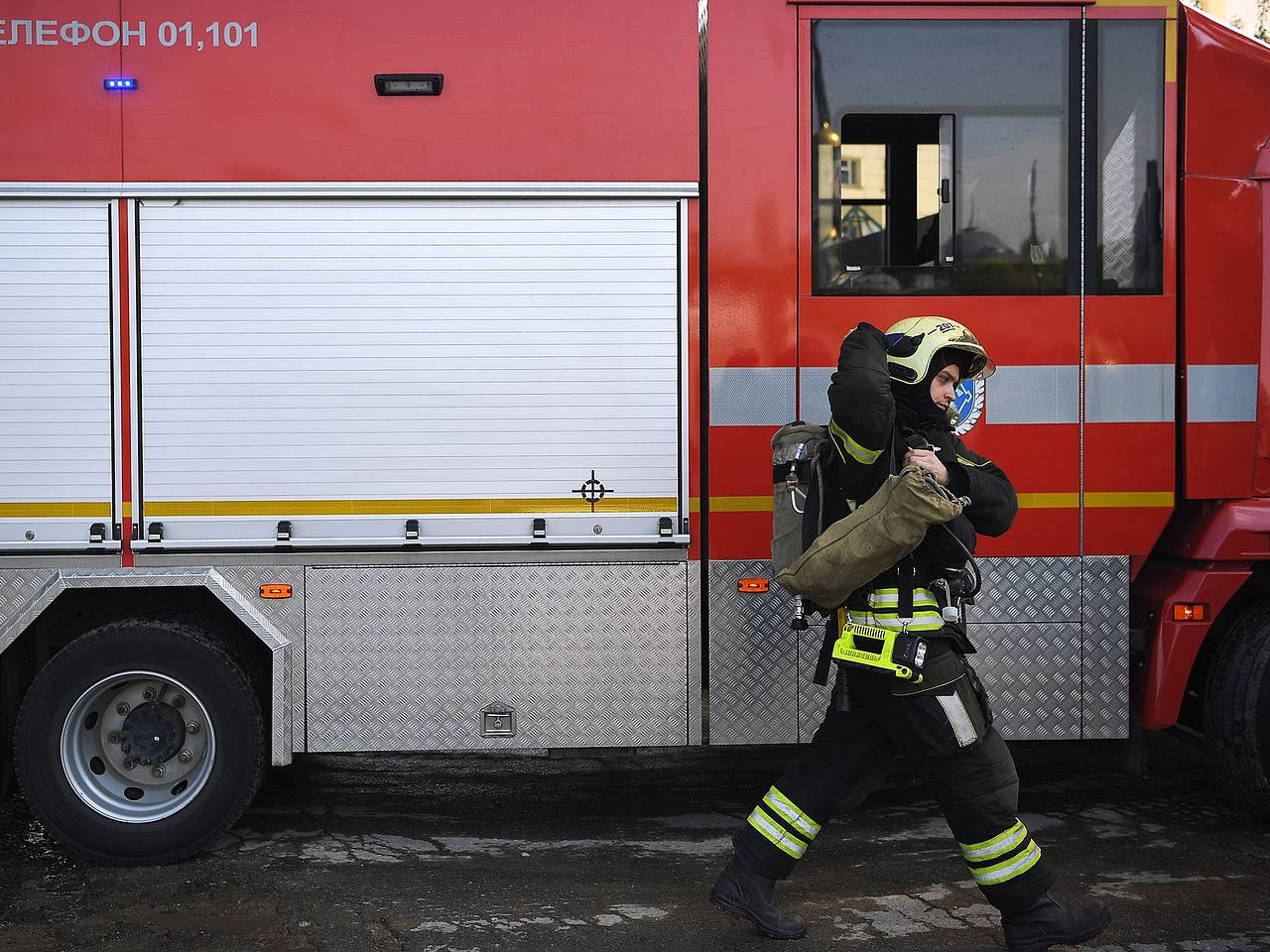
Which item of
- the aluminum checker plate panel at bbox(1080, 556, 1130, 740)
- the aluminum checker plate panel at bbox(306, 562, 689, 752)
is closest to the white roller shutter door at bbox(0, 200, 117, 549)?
the aluminum checker plate panel at bbox(306, 562, 689, 752)

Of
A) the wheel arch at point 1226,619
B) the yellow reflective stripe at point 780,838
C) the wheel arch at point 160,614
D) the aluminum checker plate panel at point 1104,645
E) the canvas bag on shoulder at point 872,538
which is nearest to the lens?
the canvas bag on shoulder at point 872,538

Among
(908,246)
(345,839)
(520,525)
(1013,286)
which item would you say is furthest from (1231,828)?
(345,839)

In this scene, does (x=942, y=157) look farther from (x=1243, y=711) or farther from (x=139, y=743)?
(x=139, y=743)

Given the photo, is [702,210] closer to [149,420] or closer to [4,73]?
[149,420]

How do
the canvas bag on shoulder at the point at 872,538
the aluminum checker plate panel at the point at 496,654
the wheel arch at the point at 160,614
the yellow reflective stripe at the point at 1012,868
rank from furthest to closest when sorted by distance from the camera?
the aluminum checker plate panel at the point at 496,654 → the wheel arch at the point at 160,614 → the yellow reflective stripe at the point at 1012,868 → the canvas bag on shoulder at the point at 872,538

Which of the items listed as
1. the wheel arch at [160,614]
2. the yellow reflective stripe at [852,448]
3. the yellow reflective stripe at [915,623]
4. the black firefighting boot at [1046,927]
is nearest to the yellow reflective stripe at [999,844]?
the black firefighting boot at [1046,927]

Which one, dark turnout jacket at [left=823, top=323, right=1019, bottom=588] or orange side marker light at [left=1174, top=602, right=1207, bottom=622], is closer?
dark turnout jacket at [left=823, top=323, right=1019, bottom=588]

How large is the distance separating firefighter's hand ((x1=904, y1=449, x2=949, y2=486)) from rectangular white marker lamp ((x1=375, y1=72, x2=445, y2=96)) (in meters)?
2.36

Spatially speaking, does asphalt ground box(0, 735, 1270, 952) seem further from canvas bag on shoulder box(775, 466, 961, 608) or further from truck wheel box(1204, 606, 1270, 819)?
canvas bag on shoulder box(775, 466, 961, 608)

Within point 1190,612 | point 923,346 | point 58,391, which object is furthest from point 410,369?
point 1190,612

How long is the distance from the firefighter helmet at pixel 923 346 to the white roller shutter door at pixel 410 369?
1064 millimetres

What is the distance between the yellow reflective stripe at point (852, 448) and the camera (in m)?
3.62

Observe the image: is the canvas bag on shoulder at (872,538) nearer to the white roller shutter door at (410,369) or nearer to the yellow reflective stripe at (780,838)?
the yellow reflective stripe at (780,838)

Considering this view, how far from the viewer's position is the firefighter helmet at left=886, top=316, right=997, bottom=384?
12.0 ft
